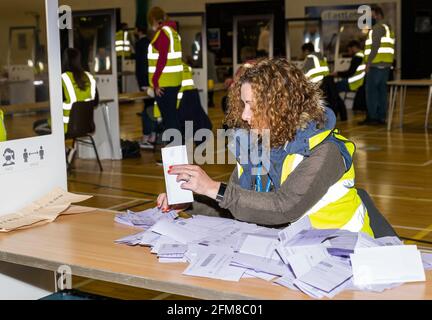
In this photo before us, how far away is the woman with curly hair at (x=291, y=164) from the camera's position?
254 centimetres

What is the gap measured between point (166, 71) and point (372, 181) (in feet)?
9.86

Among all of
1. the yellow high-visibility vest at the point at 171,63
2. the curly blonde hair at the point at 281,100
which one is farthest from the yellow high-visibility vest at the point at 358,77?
the curly blonde hair at the point at 281,100

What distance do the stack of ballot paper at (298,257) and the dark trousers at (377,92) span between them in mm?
9805

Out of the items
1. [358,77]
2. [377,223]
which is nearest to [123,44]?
[358,77]

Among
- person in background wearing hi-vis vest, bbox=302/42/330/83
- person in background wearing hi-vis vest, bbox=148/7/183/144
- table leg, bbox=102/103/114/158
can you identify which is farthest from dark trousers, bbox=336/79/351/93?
table leg, bbox=102/103/114/158

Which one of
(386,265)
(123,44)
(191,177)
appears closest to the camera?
(386,265)

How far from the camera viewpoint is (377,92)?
39.5 feet

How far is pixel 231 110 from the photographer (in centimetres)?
288

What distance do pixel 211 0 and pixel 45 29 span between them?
758 inches

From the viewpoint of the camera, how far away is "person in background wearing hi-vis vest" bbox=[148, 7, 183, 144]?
9023mm

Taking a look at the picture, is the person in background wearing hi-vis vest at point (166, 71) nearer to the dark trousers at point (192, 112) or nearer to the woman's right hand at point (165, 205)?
the dark trousers at point (192, 112)

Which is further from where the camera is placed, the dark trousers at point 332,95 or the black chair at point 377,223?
the dark trousers at point 332,95

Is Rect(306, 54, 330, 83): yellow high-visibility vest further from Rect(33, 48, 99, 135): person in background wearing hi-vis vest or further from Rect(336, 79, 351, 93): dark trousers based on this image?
Rect(33, 48, 99, 135): person in background wearing hi-vis vest

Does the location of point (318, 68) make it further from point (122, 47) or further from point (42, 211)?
point (42, 211)
